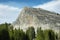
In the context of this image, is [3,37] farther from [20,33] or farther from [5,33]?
[20,33]

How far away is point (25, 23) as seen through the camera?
174 meters

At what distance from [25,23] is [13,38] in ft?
302

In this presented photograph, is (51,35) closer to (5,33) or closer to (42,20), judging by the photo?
(5,33)

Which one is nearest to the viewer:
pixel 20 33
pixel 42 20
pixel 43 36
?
pixel 43 36

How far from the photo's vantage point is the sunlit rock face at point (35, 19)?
15588 centimetres

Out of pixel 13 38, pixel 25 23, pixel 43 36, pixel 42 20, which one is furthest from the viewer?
pixel 25 23

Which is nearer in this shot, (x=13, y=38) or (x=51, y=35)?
(x=51, y=35)

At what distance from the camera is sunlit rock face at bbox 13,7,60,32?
155875 millimetres

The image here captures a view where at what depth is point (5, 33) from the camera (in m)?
69.7

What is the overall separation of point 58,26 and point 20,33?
60371 mm

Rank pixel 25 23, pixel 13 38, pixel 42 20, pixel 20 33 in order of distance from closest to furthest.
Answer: pixel 13 38
pixel 20 33
pixel 42 20
pixel 25 23

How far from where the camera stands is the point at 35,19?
167m

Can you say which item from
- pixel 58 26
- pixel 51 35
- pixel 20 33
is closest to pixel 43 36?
pixel 51 35

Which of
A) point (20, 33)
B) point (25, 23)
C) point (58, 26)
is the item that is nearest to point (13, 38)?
point (20, 33)
